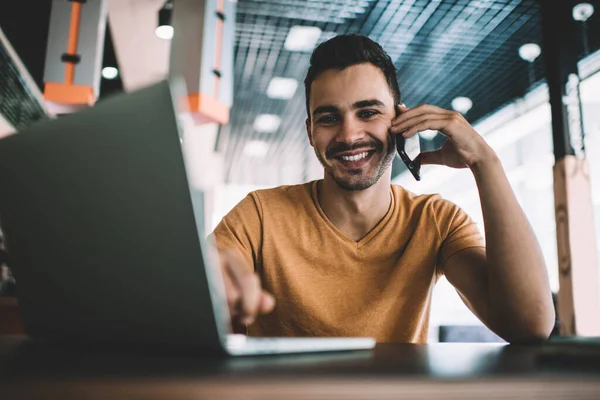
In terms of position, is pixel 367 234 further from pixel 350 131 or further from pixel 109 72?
pixel 109 72

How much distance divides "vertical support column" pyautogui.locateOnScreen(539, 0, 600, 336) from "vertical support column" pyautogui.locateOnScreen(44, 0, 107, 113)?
3.31 meters

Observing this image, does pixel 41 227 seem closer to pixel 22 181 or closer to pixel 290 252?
pixel 22 181

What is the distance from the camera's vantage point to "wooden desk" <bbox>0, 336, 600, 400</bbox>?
0.34m

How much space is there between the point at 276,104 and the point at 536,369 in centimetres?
643

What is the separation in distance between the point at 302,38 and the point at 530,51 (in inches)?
89.5

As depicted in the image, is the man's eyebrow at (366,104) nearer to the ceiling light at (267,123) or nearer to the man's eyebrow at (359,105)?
the man's eyebrow at (359,105)

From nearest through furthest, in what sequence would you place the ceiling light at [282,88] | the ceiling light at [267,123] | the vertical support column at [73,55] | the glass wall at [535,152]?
the vertical support column at [73,55]
the glass wall at [535,152]
the ceiling light at [282,88]
the ceiling light at [267,123]

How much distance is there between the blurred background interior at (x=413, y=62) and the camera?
4340mm

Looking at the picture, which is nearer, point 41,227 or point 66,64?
point 41,227

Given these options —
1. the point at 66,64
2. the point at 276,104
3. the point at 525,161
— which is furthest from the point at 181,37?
the point at 525,161

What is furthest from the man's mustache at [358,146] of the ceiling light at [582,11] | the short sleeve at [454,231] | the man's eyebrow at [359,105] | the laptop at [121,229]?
the ceiling light at [582,11]

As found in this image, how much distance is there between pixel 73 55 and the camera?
269 cm

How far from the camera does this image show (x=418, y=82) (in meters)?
5.73

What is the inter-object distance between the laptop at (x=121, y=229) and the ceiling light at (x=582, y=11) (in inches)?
177
